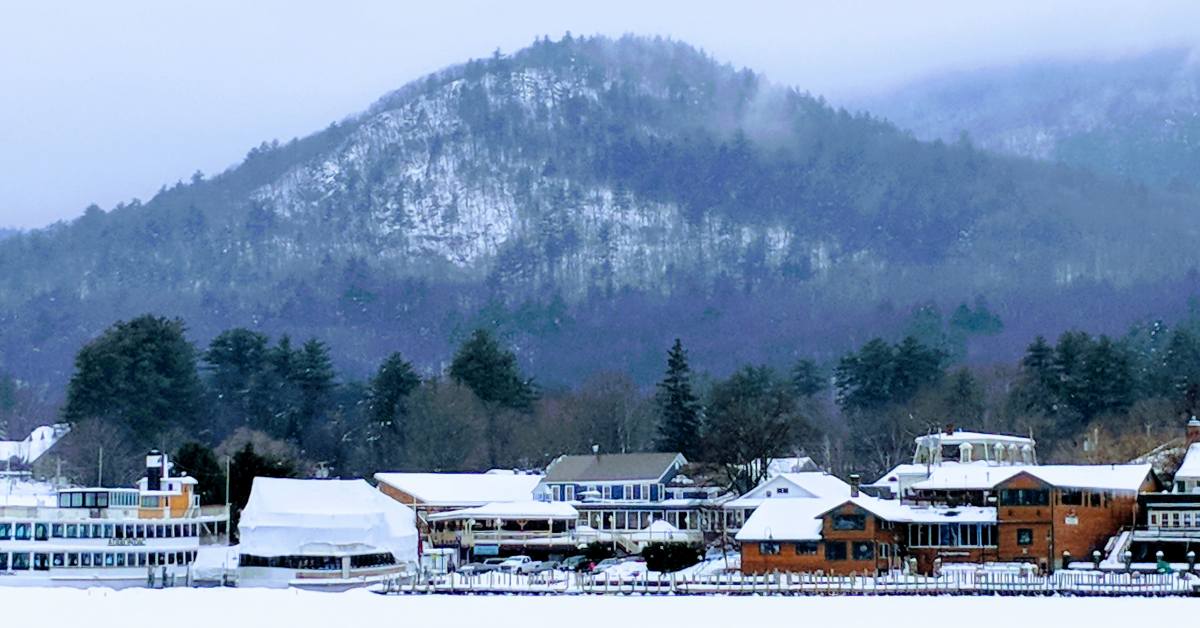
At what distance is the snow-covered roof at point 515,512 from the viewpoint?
3954 inches

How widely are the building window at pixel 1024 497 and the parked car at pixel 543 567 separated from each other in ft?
66.0

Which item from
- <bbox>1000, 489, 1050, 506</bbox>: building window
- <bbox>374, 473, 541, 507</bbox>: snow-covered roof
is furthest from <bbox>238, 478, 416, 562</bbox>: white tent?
<bbox>1000, 489, 1050, 506</bbox>: building window

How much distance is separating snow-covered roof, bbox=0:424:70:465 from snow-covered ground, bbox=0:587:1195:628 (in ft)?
185

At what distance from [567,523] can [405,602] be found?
29901mm

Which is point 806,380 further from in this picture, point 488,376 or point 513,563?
point 513,563

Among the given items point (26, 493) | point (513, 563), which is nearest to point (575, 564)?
point (513, 563)

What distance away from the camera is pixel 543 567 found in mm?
89500

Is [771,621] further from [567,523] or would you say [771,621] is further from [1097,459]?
[1097,459]

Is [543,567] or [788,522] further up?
[788,522]

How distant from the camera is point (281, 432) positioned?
140 m

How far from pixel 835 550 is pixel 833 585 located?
187 inches

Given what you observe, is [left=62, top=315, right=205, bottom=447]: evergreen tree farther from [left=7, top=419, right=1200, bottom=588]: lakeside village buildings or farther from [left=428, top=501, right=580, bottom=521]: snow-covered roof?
[left=7, top=419, right=1200, bottom=588]: lakeside village buildings

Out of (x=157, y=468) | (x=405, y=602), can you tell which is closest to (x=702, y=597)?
(x=405, y=602)

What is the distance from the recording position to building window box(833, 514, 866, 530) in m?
81.0
